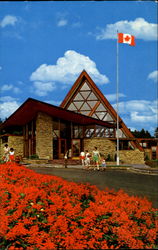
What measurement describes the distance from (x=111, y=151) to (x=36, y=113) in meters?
10.2

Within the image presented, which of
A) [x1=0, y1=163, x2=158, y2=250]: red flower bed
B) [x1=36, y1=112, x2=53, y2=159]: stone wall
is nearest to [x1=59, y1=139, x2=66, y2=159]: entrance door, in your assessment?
[x1=36, y1=112, x2=53, y2=159]: stone wall

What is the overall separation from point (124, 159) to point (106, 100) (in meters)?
7.24

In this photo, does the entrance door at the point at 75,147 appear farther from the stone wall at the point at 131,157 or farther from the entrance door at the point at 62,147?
the stone wall at the point at 131,157

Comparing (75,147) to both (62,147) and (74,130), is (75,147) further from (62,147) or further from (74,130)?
(62,147)

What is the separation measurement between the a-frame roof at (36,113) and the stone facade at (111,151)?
6.48 ft

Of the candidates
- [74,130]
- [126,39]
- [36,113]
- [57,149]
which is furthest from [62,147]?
[126,39]

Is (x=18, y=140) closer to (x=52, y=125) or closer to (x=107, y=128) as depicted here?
(x=52, y=125)

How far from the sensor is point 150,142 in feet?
127

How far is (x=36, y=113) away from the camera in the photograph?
30.5 m

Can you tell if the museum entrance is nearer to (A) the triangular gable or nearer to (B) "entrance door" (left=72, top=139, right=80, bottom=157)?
(B) "entrance door" (left=72, top=139, right=80, bottom=157)

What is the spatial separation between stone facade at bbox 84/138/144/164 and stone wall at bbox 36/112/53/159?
17.2 ft

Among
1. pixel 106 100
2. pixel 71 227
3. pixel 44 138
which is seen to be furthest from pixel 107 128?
pixel 71 227

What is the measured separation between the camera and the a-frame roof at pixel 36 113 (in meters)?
25.7

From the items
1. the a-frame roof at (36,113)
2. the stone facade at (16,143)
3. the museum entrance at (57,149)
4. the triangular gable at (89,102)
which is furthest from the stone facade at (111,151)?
the stone facade at (16,143)
